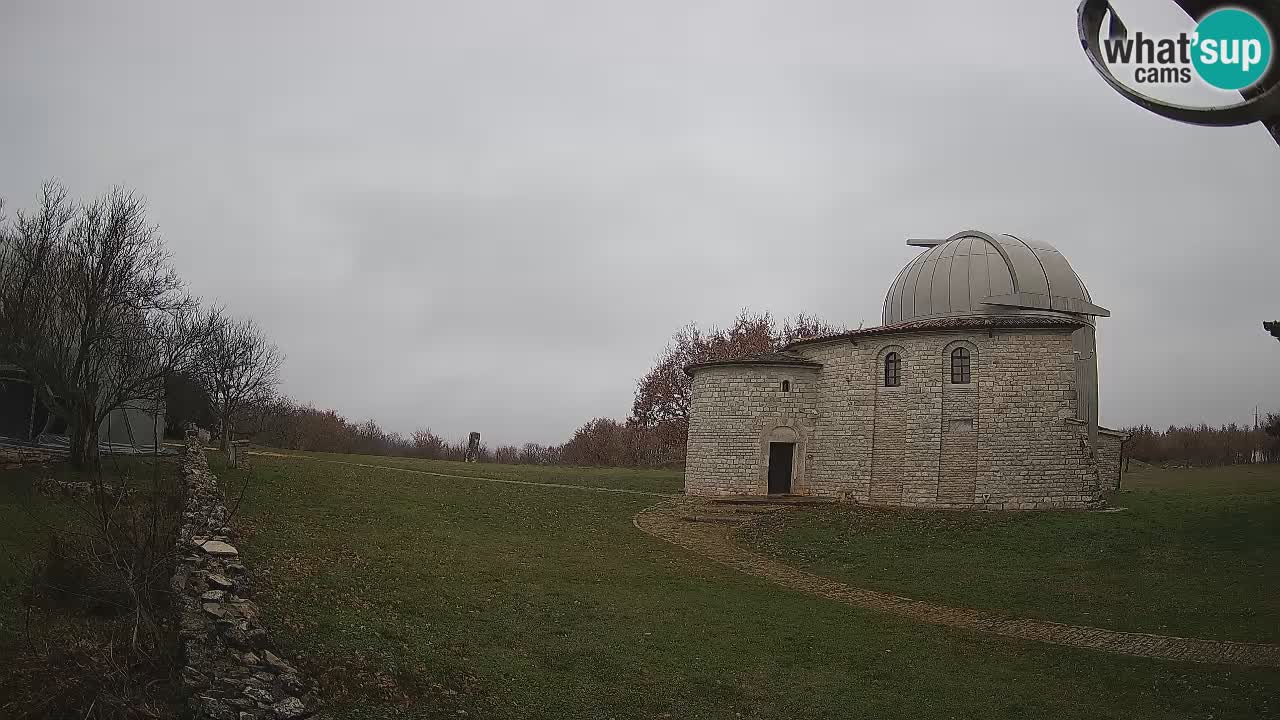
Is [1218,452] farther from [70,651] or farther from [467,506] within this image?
[70,651]

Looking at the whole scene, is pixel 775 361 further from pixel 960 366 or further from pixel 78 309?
pixel 78 309

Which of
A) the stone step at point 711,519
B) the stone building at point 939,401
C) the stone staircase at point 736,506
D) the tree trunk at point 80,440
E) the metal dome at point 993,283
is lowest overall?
the stone step at point 711,519

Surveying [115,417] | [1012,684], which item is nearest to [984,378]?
[1012,684]

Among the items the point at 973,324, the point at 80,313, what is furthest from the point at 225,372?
the point at 973,324

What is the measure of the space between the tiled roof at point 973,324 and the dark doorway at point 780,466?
429 cm

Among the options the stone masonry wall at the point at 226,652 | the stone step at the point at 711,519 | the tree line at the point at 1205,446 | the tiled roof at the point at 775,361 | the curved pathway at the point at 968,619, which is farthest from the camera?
the tree line at the point at 1205,446

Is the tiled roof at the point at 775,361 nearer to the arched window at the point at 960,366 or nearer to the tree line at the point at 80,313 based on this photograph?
the arched window at the point at 960,366

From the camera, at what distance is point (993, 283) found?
2431 centimetres

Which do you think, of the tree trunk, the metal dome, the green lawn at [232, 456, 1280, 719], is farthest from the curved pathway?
the tree trunk

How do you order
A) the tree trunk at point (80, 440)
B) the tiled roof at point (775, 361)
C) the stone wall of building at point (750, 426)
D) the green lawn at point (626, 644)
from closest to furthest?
the green lawn at point (626, 644) → the tree trunk at point (80, 440) → the stone wall of building at point (750, 426) → the tiled roof at point (775, 361)

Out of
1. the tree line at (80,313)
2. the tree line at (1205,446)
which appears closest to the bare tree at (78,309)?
the tree line at (80,313)

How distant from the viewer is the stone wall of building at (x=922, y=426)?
22.2 m

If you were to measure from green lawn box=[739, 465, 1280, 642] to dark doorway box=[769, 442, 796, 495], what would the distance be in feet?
10.5

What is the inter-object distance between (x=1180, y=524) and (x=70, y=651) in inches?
846
